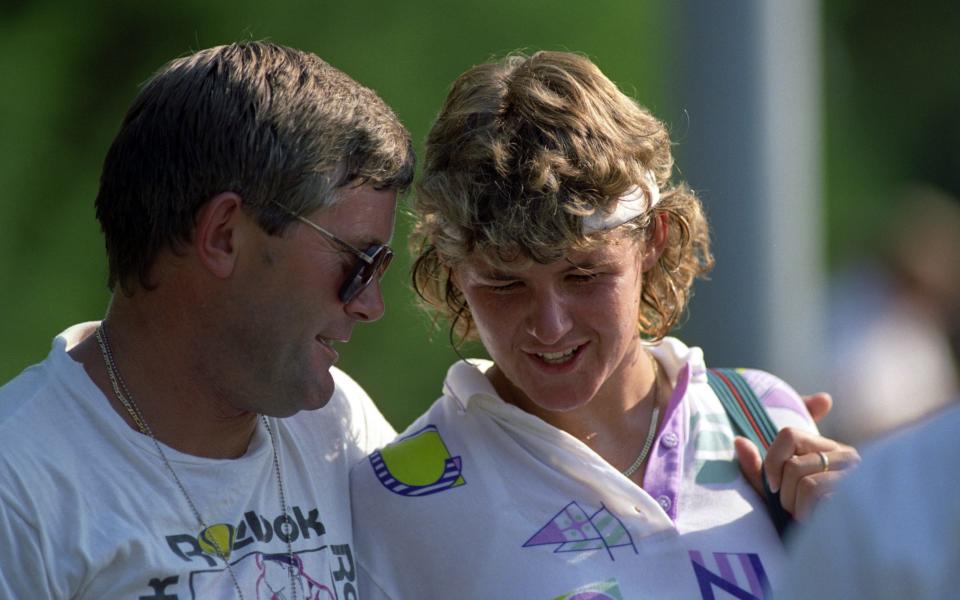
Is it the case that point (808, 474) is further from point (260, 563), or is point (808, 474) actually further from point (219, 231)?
point (219, 231)

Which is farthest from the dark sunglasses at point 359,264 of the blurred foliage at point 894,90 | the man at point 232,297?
the blurred foliage at point 894,90

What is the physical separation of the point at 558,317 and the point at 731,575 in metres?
0.63

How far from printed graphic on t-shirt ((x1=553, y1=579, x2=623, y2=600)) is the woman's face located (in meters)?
0.39

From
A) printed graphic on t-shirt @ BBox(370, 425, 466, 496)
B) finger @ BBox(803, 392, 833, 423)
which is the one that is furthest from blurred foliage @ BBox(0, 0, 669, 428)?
printed graphic on t-shirt @ BBox(370, 425, 466, 496)

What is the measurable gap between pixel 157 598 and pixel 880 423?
10.6 ft

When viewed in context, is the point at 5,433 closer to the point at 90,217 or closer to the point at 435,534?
the point at 435,534

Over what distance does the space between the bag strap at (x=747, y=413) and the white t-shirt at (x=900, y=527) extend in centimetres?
165

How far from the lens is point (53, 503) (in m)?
2.34

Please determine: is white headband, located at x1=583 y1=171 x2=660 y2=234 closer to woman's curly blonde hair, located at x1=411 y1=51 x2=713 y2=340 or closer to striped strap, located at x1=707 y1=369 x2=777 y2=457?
woman's curly blonde hair, located at x1=411 y1=51 x2=713 y2=340

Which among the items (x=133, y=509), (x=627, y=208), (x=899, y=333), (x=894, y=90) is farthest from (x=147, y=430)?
(x=894, y=90)

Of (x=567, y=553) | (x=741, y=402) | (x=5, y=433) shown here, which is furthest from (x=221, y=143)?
(x=741, y=402)

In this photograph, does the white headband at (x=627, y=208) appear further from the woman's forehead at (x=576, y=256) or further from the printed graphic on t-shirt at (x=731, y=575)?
the printed graphic on t-shirt at (x=731, y=575)

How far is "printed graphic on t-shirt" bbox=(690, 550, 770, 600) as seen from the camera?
275 centimetres

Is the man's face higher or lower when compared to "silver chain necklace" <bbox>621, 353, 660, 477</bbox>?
higher
